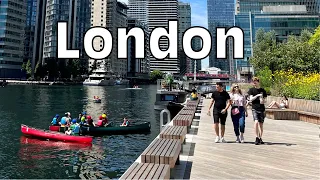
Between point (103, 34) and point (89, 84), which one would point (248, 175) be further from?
point (89, 84)

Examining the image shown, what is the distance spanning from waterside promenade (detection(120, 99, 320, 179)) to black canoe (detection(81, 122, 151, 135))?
16.9m

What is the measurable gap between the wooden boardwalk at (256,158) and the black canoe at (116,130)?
17.0 m

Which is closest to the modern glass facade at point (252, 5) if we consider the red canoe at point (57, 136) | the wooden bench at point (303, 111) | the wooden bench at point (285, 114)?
the wooden bench at point (303, 111)

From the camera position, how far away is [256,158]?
10.5 m

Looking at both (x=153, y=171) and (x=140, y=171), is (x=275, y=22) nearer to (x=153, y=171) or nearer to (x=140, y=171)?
(x=153, y=171)

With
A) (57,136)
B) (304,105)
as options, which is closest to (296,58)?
(304,105)

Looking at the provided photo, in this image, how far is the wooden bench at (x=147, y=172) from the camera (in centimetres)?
681

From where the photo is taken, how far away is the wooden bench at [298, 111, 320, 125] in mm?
20156

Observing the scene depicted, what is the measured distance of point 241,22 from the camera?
396 feet

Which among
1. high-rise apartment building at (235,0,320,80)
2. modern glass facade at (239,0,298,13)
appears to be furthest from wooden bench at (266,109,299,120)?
modern glass facade at (239,0,298,13)

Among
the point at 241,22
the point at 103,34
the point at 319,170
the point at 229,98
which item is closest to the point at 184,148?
the point at 229,98

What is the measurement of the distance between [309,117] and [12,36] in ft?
639

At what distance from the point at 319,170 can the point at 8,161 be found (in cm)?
2056

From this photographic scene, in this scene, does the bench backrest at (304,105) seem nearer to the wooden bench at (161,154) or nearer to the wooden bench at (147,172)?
the wooden bench at (161,154)
